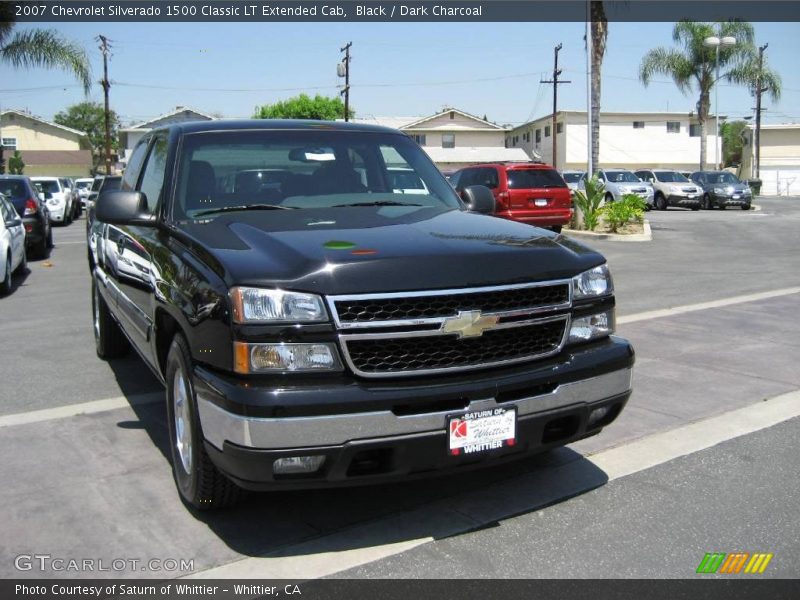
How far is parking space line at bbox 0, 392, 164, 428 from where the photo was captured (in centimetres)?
545

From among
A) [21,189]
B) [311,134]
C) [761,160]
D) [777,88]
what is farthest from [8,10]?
[761,160]

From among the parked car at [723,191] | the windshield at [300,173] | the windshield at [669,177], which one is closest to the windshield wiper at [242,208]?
the windshield at [300,173]

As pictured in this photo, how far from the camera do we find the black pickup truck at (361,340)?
10.7 feet

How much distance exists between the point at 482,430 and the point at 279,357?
903 mm

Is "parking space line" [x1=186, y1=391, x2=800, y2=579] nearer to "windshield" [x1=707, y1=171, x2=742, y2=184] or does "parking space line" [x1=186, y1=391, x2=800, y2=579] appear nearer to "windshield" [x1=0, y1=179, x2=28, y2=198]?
"windshield" [x1=0, y1=179, x2=28, y2=198]

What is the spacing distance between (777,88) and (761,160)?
738 inches

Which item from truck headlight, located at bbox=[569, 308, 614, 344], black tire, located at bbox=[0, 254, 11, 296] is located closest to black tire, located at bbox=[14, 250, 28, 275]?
black tire, located at bbox=[0, 254, 11, 296]

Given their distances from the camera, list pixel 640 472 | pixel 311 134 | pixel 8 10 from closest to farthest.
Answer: pixel 640 472, pixel 311 134, pixel 8 10

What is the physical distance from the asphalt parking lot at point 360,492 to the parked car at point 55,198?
21663mm

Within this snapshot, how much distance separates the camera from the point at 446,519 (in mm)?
3883

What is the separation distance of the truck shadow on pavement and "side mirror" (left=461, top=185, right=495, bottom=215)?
62.9 inches

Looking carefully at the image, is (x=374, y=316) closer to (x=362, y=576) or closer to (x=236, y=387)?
(x=236, y=387)

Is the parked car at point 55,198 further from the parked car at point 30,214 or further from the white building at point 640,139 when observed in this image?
the white building at point 640,139

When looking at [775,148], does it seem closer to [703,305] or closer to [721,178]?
[721,178]
